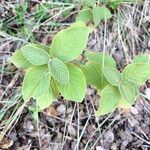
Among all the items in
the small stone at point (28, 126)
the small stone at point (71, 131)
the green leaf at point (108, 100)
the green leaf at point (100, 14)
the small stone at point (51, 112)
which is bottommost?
the small stone at point (71, 131)

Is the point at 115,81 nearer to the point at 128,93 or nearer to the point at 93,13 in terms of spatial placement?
the point at 128,93

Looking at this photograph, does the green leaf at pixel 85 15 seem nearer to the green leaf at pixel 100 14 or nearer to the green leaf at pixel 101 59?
the green leaf at pixel 100 14

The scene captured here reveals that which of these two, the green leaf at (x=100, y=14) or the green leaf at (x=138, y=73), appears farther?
the green leaf at (x=100, y=14)

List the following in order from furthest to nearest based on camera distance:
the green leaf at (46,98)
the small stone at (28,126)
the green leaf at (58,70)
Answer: the small stone at (28,126)
the green leaf at (46,98)
the green leaf at (58,70)

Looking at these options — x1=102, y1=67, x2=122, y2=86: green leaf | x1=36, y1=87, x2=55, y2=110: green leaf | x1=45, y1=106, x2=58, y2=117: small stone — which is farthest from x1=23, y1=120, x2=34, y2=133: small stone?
x1=102, y1=67, x2=122, y2=86: green leaf

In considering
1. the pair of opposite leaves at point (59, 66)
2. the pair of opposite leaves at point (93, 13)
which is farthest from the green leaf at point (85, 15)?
the pair of opposite leaves at point (59, 66)

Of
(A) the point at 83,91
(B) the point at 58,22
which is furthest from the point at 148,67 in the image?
(B) the point at 58,22

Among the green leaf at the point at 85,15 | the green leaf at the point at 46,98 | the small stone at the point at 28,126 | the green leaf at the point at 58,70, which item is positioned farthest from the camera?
the green leaf at the point at 85,15
